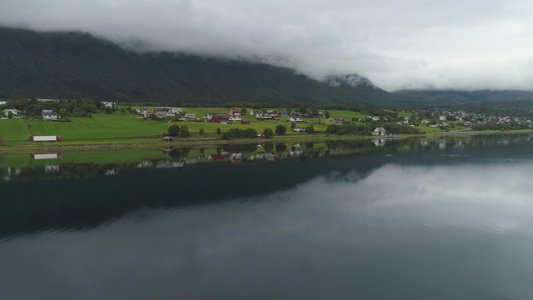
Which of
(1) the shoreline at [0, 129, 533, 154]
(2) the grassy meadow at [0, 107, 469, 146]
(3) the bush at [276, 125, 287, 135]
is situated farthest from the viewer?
(3) the bush at [276, 125, 287, 135]

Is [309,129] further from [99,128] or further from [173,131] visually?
[99,128]

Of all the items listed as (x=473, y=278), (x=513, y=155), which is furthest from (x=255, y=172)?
(x=513, y=155)

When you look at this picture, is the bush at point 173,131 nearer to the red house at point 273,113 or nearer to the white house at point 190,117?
the white house at point 190,117

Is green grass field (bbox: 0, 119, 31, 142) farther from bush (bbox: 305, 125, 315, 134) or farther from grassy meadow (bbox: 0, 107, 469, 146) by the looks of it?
bush (bbox: 305, 125, 315, 134)

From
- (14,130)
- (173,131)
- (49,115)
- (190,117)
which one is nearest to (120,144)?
(173,131)

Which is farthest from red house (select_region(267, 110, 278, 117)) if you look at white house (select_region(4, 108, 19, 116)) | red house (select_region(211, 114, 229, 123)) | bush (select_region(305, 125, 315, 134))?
white house (select_region(4, 108, 19, 116))

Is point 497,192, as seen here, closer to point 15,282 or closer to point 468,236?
point 468,236
